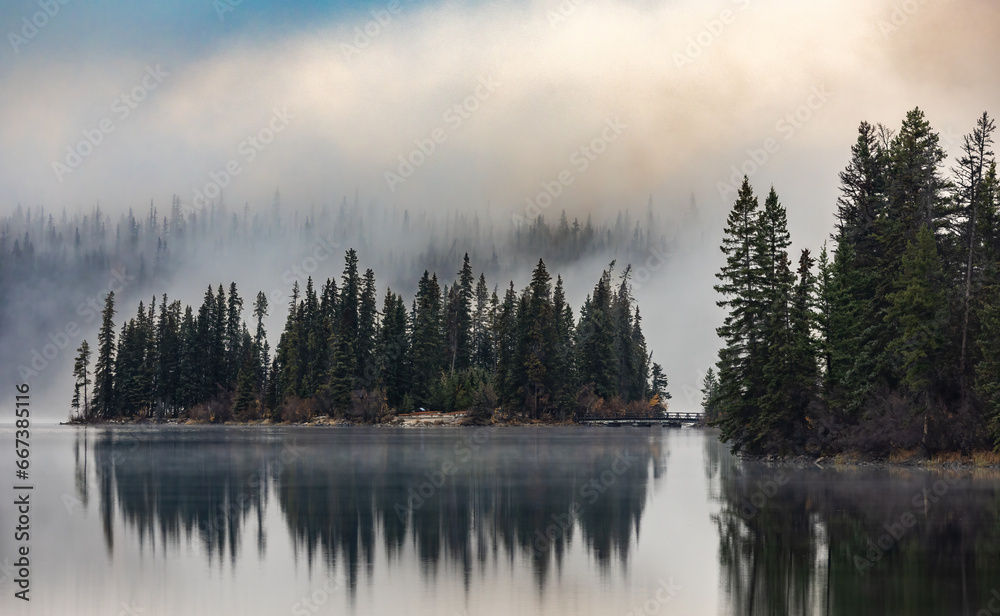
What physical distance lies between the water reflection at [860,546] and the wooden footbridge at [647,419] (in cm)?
10477

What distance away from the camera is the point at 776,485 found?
1978 inches

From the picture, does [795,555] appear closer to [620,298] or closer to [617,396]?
[617,396]

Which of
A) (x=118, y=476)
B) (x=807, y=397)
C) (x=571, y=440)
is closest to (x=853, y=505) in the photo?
(x=807, y=397)

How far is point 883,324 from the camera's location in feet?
212

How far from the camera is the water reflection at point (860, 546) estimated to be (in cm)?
2277

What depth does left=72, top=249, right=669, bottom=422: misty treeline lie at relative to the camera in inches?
5999

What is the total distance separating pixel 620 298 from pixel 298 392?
57.8 m

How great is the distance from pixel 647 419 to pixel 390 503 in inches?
4909

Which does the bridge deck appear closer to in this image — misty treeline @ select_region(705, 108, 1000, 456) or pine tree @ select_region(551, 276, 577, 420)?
pine tree @ select_region(551, 276, 577, 420)

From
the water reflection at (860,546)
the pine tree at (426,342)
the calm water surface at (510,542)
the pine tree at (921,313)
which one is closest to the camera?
the water reflection at (860,546)

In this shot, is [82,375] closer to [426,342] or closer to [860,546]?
[426,342]

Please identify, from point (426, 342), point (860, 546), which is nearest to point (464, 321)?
point (426, 342)

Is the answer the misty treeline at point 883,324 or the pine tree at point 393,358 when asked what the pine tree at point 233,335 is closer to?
the pine tree at point 393,358

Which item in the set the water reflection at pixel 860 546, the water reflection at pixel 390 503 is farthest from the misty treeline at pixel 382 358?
the water reflection at pixel 860 546
